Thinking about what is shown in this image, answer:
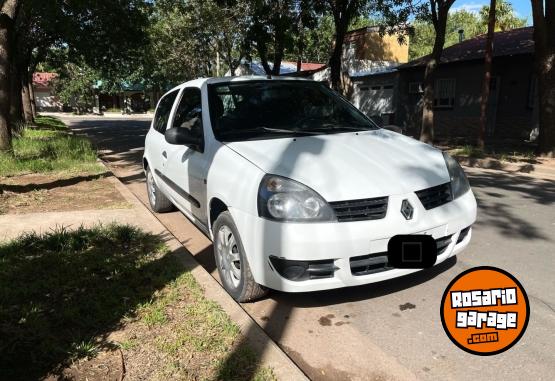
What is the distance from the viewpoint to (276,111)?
14.9 feet

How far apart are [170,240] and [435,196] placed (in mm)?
2695

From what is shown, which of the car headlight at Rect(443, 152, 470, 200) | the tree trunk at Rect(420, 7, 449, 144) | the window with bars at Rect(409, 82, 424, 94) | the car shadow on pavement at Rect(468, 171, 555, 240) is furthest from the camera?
the window with bars at Rect(409, 82, 424, 94)

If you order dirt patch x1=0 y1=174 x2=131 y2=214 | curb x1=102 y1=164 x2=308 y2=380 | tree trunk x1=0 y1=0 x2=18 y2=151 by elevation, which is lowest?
curb x1=102 y1=164 x2=308 y2=380

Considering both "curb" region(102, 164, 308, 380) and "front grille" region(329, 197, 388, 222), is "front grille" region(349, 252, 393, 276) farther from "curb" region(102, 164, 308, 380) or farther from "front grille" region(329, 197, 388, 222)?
"curb" region(102, 164, 308, 380)

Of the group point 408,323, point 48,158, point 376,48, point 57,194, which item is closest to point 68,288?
point 408,323

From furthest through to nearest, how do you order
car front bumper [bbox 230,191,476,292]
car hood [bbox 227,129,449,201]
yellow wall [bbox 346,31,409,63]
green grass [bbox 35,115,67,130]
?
yellow wall [bbox 346,31,409,63] → green grass [bbox 35,115,67,130] → car hood [bbox 227,129,449,201] → car front bumper [bbox 230,191,476,292]

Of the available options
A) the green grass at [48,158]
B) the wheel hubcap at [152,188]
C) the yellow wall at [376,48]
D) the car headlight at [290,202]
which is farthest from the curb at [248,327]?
the yellow wall at [376,48]

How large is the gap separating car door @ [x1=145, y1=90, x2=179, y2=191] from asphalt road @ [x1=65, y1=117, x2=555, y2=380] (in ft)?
3.07

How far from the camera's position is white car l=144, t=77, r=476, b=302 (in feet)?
10.4

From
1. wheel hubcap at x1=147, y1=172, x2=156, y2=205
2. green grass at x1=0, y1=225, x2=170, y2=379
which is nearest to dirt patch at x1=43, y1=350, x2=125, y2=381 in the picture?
green grass at x1=0, y1=225, x2=170, y2=379

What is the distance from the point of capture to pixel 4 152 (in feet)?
32.6

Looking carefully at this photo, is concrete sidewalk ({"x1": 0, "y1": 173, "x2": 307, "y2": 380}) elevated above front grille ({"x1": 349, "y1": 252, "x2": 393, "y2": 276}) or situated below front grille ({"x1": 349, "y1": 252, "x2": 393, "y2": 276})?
below

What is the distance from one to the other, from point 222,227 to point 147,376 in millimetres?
1351

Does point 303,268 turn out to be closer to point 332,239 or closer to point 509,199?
point 332,239
